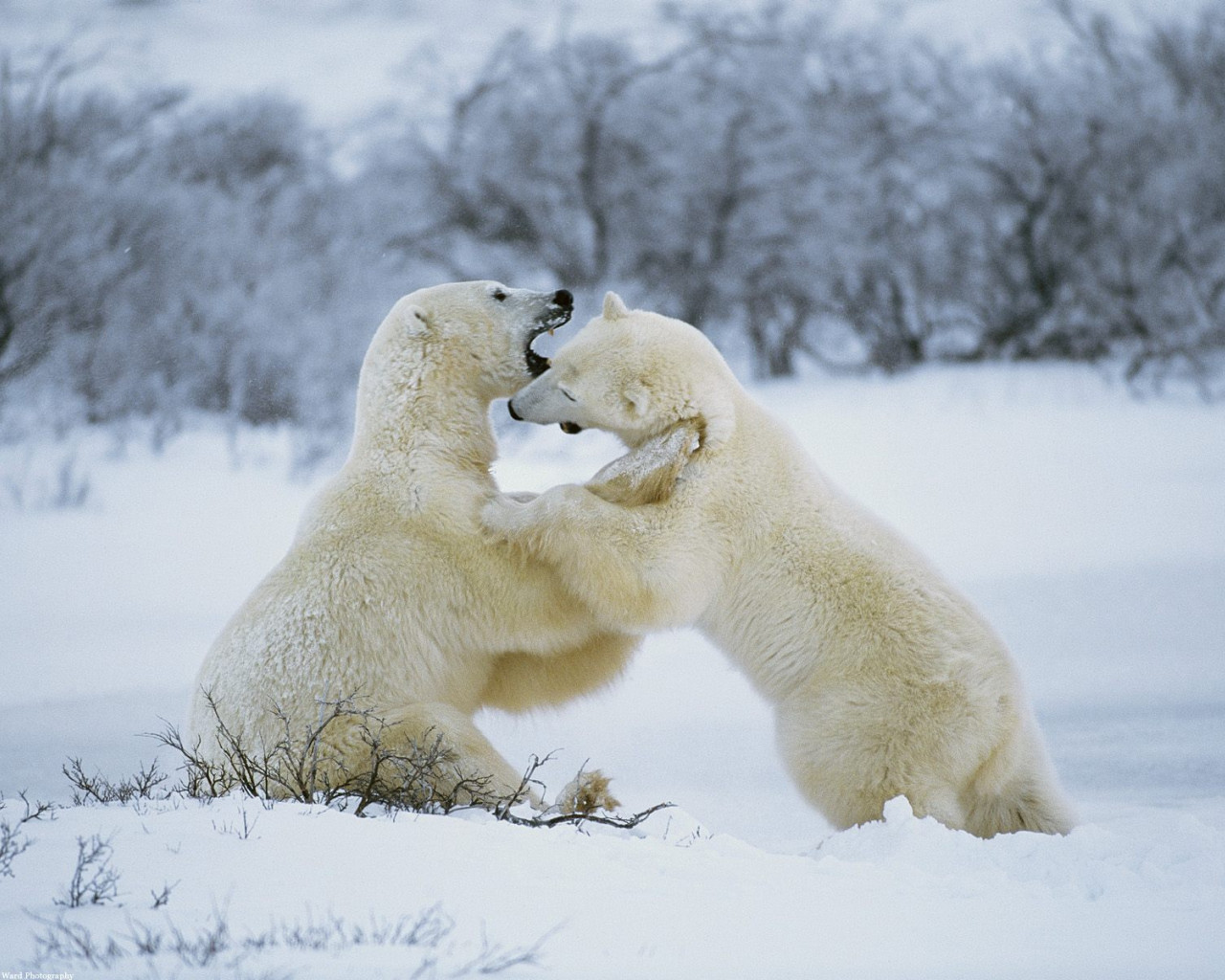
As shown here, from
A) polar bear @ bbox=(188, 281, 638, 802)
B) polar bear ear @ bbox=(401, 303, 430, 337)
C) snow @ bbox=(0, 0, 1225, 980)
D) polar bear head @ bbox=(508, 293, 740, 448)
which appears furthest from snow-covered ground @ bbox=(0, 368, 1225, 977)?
polar bear ear @ bbox=(401, 303, 430, 337)

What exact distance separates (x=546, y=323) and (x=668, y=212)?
11491 mm

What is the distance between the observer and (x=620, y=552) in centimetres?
344

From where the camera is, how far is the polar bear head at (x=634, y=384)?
3746 millimetres

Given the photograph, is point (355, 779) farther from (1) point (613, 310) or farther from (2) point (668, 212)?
(2) point (668, 212)

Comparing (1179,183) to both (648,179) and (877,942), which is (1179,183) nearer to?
(648,179)

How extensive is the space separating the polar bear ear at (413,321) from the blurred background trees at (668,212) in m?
7.32

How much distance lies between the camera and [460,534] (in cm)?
357

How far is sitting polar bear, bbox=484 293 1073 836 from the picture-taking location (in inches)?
132

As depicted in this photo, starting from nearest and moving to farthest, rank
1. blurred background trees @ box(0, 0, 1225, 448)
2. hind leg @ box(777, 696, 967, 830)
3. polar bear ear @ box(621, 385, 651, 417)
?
hind leg @ box(777, 696, 967, 830) < polar bear ear @ box(621, 385, 651, 417) < blurred background trees @ box(0, 0, 1225, 448)

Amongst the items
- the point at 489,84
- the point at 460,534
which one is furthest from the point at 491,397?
the point at 489,84

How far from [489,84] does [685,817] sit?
49.9 ft

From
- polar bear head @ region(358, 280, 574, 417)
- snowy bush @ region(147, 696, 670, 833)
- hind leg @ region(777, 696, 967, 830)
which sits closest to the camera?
snowy bush @ region(147, 696, 670, 833)

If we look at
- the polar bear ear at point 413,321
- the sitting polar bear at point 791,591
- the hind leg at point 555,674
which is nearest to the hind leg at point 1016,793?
the sitting polar bear at point 791,591

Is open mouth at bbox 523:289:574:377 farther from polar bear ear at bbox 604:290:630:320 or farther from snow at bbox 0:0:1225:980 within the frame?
snow at bbox 0:0:1225:980
